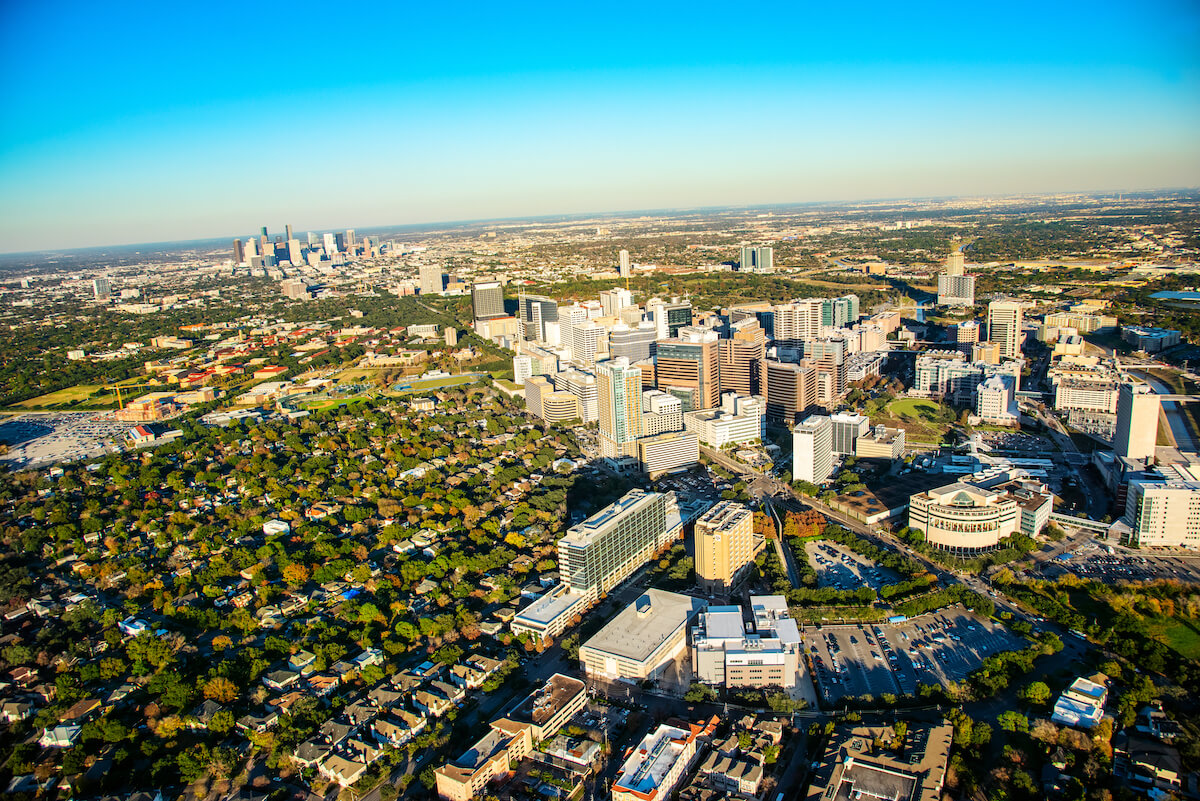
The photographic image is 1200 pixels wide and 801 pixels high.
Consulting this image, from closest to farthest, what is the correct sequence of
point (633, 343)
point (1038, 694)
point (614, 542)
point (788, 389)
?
point (1038, 694) < point (614, 542) < point (788, 389) < point (633, 343)

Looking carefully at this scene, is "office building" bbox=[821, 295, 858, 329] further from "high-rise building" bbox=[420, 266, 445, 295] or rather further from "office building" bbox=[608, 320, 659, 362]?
"high-rise building" bbox=[420, 266, 445, 295]

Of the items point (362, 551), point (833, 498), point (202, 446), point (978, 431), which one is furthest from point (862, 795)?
point (202, 446)

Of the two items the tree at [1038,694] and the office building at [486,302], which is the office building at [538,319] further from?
the tree at [1038,694]

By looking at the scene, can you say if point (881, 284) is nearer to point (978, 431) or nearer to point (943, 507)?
point (978, 431)

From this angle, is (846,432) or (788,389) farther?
(788,389)

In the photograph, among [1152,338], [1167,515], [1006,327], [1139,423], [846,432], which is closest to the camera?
[1167,515]

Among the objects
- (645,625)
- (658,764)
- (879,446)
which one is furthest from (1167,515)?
(658,764)

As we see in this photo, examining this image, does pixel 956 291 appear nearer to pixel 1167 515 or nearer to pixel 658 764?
pixel 1167 515

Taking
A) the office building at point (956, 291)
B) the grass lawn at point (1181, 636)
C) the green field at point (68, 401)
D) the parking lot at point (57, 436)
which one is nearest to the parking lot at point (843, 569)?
the grass lawn at point (1181, 636)
